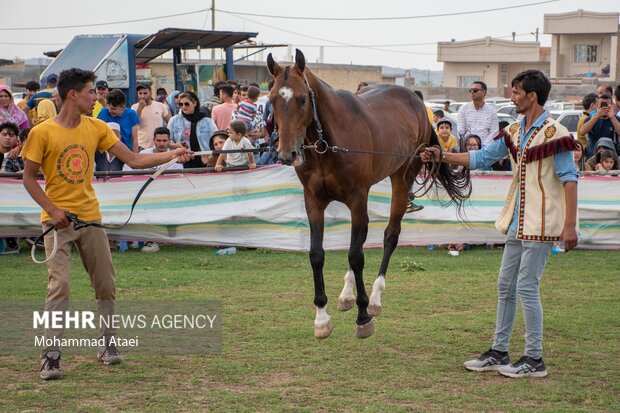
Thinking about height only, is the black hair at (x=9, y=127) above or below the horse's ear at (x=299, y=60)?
below

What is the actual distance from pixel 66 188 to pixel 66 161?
199mm

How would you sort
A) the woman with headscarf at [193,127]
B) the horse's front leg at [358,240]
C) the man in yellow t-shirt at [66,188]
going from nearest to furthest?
the man in yellow t-shirt at [66,188]
the horse's front leg at [358,240]
the woman with headscarf at [193,127]

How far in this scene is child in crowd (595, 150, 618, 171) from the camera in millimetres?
12562

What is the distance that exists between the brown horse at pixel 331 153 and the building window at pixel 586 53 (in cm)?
6829

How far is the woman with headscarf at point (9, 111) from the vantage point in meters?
13.2

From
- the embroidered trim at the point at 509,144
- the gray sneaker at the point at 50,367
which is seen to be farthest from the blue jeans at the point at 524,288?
the gray sneaker at the point at 50,367

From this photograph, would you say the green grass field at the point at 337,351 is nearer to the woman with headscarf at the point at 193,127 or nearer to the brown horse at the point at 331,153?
the brown horse at the point at 331,153

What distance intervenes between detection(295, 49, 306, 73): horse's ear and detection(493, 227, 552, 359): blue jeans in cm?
208

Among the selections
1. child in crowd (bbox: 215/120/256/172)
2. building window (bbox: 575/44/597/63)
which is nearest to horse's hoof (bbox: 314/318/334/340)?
child in crowd (bbox: 215/120/256/172)

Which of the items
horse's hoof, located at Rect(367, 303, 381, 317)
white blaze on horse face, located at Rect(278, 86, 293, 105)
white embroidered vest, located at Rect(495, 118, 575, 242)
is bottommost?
horse's hoof, located at Rect(367, 303, 381, 317)

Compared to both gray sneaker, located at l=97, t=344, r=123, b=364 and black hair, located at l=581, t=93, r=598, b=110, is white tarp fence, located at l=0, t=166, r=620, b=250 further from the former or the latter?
gray sneaker, located at l=97, t=344, r=123, b=364

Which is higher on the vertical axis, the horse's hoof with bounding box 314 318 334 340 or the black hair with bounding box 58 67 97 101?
the black hair with bounding box 58 67 97 101

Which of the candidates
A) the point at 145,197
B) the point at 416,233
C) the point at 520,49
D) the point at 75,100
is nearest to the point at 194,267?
the point at 145,197

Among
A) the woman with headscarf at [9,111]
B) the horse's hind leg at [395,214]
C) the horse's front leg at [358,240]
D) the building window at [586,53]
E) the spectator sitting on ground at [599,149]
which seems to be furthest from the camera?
the building window at [586,53]
